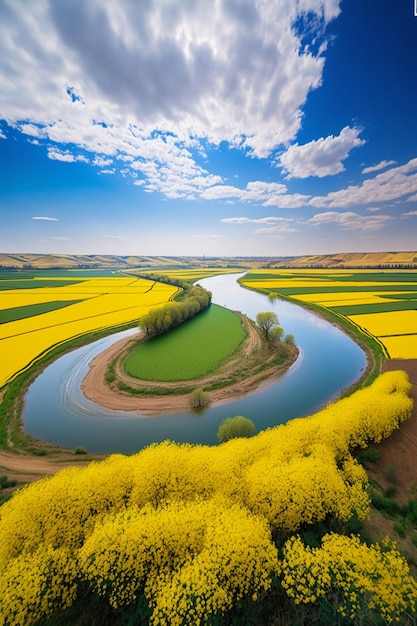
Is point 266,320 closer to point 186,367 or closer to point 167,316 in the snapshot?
point 186,367

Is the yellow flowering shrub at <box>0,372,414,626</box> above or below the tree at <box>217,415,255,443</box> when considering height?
above

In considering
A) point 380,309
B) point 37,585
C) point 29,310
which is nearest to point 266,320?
point 380,309

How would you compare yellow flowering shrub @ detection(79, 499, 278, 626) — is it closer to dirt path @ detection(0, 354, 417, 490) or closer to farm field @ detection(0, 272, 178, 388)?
dirt path @ detection(0, 354, 417, 490)

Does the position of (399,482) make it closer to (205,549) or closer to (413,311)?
(205,549)

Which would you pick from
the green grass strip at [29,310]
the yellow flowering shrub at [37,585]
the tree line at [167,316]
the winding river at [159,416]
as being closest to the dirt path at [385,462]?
the winding river at [159,416]

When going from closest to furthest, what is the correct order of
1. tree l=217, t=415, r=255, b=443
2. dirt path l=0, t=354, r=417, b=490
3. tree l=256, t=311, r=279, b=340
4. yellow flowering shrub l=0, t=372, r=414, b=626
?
yellow flowering shrub l=0, t=372, r=414, b=626 → dirt path l=0, t=354, r=417, b=490 → tree l=217, t=415, r=255, b=443 → tree l=256, t=311, r=279, b=340

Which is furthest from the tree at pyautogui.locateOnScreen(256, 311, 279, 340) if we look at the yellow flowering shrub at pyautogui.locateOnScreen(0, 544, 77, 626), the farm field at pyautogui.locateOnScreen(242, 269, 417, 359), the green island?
the yellow flowering shrub at pyautogui.locateOnScreen(0, 544, 77, 626)

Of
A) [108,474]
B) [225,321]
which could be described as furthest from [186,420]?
[225,321]
